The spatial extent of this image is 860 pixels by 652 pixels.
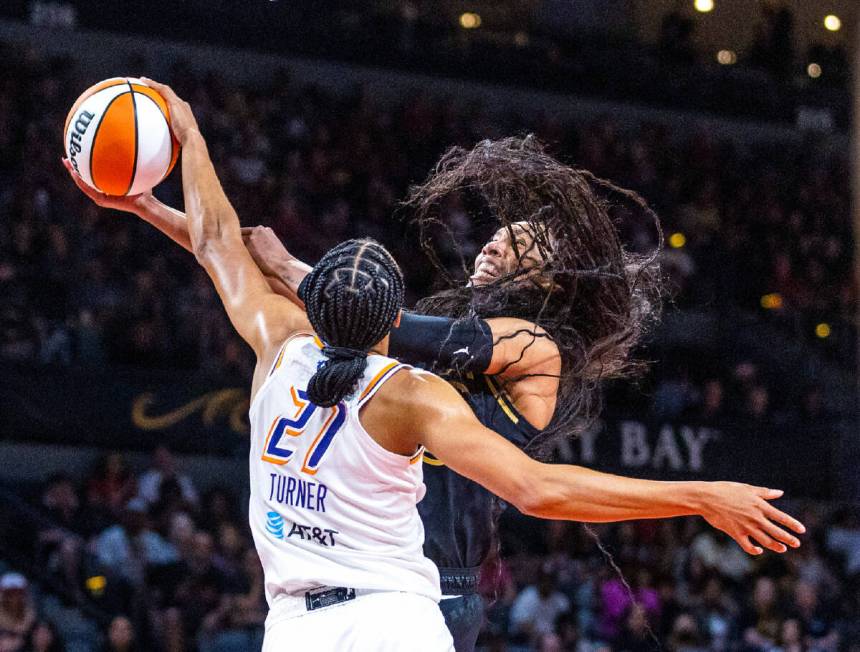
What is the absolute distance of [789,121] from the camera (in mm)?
17844

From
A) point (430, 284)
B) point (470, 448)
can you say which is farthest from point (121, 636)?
point (470, 448)

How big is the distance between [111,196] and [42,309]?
7122 mm

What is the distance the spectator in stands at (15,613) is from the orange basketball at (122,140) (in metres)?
5.36

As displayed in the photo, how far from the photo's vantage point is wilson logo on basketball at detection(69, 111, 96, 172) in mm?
4219

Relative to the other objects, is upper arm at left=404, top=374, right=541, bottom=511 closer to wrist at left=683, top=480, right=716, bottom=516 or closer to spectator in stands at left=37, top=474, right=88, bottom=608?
wrist at left=683, top=480, right=716, bottom=516

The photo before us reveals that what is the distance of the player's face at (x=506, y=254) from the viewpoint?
14.1 feet

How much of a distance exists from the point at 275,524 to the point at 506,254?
1549 mm

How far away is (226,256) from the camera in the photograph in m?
3.71

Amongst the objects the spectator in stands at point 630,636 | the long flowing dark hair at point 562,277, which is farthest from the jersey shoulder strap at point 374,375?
the spectator in stands at point 630,636

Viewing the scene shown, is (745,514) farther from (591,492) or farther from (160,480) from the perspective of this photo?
(160,480)

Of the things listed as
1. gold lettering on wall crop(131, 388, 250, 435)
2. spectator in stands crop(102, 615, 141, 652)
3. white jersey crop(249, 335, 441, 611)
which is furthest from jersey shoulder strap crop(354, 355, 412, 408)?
gold lettering on wall crop(131, 388, 250, 435)

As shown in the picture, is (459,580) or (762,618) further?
(762,618)

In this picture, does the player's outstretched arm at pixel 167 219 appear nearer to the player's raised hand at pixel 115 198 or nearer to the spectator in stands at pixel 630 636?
the player's raised hand at pixel 115 198

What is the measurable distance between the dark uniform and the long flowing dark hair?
0.22 meters
